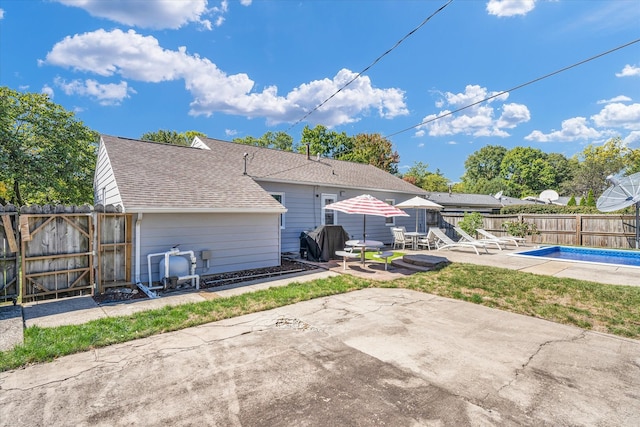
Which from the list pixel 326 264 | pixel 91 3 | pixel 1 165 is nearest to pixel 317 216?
pixel 326 264

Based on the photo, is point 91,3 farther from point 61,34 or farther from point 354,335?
point 354,335

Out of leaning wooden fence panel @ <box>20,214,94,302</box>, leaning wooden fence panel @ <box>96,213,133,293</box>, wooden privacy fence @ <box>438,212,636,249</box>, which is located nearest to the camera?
leaning wooden fence panel @ <box>20,214,94,302</box>

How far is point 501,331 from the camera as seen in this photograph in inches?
184

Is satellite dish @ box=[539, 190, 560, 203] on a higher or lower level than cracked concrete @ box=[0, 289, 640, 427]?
higher

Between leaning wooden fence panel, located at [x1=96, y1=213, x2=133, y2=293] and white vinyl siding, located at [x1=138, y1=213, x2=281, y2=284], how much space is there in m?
0.29

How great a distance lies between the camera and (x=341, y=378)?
3.22m

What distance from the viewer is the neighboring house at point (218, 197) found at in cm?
745

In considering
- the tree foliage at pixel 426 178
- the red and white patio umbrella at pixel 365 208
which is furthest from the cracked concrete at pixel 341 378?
the tree foliage at pixel 426 178

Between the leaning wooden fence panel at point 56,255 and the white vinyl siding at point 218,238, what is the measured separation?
1028 millimetres

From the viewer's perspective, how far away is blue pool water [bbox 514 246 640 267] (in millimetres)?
11938

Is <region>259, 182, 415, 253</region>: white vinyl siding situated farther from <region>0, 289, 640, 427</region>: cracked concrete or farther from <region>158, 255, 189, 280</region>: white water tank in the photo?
<region>0, 289, 640, 427</region>: cracked concrete

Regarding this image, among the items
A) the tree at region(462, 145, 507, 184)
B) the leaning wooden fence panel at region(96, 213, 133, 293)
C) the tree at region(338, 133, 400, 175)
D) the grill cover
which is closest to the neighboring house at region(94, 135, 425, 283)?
the leaning wooden fence panel at region(96, 213, 133, 293)

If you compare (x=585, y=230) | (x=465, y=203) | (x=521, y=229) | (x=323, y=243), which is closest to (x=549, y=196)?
(x=465, y=203)

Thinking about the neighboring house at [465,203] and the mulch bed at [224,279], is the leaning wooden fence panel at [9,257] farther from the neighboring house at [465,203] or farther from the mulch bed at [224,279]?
the neighboring house at [465,203]
